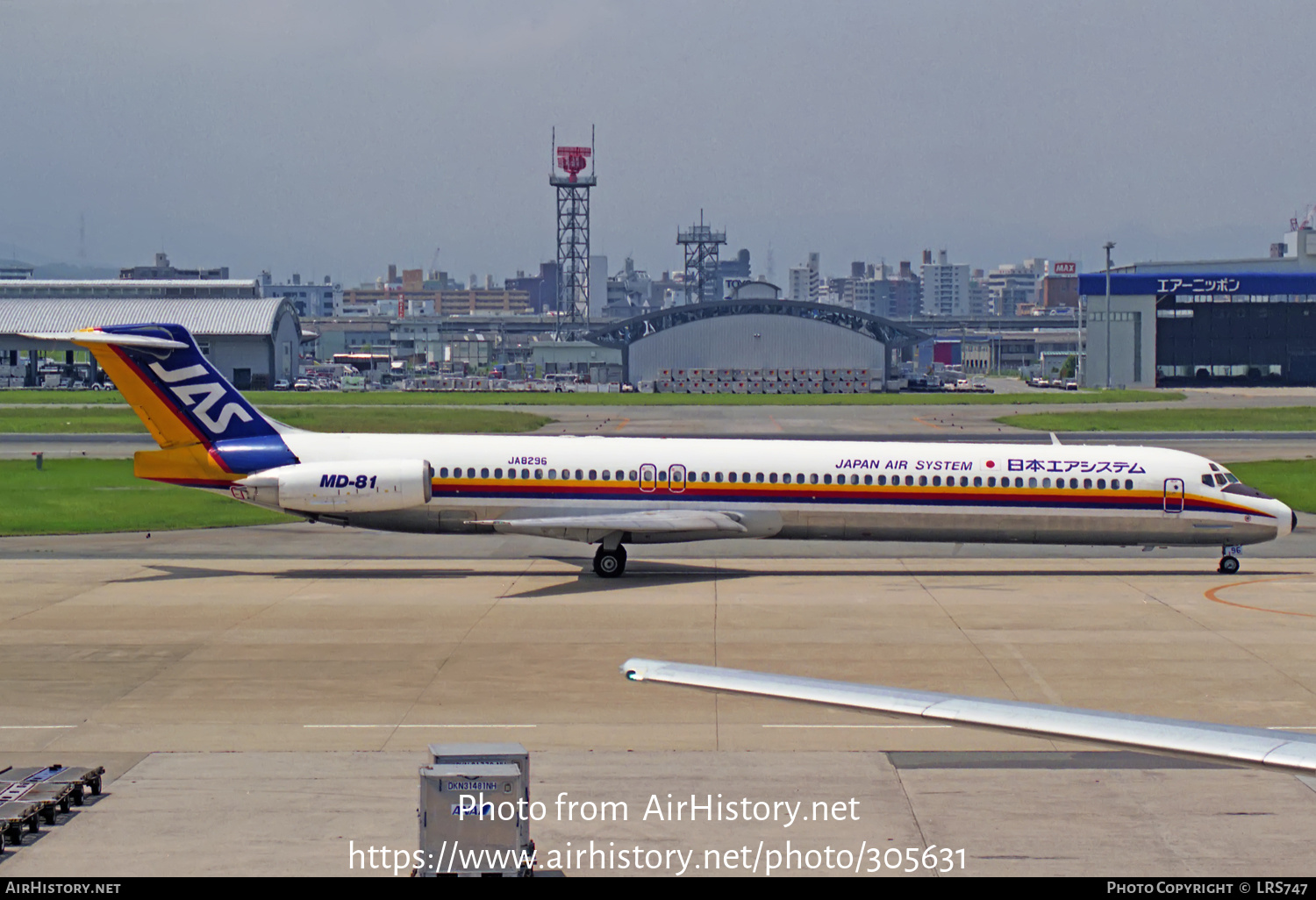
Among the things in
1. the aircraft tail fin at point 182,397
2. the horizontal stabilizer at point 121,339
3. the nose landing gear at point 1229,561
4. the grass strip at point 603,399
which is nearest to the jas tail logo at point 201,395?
the aircraft tail fin at point 182,397

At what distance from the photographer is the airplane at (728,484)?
30828mm

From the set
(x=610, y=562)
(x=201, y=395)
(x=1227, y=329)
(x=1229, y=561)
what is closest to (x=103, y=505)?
(x=201, y=395)

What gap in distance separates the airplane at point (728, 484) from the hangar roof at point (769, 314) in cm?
10647

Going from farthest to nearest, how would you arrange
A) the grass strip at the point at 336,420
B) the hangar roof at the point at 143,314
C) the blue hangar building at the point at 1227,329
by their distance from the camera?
the blue hangar building at the point at 1227,329
the hangar roof at the point at 143,314
the grass strip at the point at 336,420

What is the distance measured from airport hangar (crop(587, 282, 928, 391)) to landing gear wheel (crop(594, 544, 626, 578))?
106 metres

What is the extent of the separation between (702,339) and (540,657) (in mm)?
116794

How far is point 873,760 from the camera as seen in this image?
16453mm

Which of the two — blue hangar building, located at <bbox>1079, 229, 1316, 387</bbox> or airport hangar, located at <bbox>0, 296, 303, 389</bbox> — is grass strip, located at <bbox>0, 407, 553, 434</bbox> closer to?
airport hangar, located at <bbox>0, 296, 303, 389</bbox>

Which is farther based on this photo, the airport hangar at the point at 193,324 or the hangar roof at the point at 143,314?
the airport hangar at the point at 193,324

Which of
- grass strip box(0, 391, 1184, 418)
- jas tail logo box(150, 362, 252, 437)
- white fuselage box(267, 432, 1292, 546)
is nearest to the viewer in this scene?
jas tail logo box(150, 362, 252, 437)

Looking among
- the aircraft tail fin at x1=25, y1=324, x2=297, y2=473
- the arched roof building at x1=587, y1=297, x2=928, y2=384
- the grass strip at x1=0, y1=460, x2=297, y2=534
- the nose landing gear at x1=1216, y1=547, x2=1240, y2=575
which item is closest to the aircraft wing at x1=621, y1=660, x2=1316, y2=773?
the aircraft tail fin at x1=25, y1=324, x2=297, y2=473

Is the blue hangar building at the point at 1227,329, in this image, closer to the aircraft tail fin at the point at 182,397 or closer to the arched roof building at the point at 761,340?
the arched roof building at the point at 761,340

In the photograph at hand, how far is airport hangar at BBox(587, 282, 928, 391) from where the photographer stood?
137 m

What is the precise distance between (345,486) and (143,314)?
115 m
